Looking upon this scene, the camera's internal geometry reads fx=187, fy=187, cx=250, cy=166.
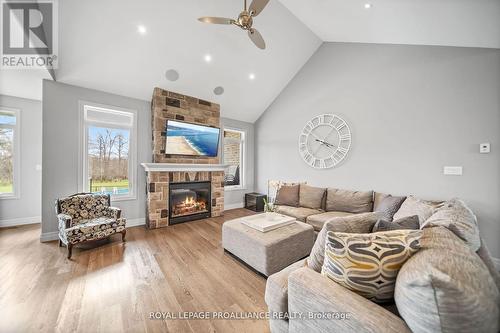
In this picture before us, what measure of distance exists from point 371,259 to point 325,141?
3.32 metres

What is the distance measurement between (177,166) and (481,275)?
163 inches

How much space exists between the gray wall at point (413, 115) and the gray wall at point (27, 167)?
566 cm

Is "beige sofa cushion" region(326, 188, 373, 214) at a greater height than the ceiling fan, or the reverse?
the ceiling fan

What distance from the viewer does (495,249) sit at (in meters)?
2.43

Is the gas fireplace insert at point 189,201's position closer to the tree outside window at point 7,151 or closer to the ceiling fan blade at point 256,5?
the tree outside window at point 7,151

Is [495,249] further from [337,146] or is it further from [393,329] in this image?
[393,329]

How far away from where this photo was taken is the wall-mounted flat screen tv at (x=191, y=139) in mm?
4020

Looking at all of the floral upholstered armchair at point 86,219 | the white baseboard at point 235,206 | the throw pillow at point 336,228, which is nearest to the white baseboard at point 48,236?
the floral upholstered armchair at point 86,219

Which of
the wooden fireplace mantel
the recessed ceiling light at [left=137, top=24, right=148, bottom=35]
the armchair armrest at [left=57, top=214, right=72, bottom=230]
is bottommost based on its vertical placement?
the armchair armrest at [left=57, top=214, right=72, bottom=230]

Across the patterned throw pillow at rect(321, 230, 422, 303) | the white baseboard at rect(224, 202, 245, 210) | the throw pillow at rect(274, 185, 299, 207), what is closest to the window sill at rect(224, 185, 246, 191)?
the white baseboard at rect(224, 202, 245, 210)

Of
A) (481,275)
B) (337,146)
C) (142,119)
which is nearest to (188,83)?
(142,119)

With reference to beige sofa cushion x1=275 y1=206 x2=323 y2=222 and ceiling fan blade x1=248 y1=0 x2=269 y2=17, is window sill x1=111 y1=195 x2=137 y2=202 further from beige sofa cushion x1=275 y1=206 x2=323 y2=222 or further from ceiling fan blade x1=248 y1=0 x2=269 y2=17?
ceiling fan blade x1=248 y1=0 x2=269 y2=17

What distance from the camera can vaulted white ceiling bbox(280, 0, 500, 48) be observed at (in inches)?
80.1

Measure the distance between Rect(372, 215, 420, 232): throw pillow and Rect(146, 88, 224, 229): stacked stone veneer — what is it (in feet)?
12.1
